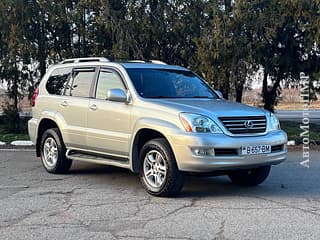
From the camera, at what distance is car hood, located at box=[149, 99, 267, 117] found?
6.76 metres

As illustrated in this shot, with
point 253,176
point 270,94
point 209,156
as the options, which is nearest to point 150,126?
point 209,156

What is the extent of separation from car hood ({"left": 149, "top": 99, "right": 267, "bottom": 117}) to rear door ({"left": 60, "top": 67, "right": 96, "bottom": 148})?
1.54 metres

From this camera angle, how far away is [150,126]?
698 cm

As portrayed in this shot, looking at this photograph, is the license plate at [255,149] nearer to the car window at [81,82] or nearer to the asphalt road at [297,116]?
the car window at [81,82]

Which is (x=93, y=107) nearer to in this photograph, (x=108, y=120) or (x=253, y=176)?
(x=108, y=120)

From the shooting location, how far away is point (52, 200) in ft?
22.0

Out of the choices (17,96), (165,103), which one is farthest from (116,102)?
(17,96)

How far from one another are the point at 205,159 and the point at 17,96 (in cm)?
1129

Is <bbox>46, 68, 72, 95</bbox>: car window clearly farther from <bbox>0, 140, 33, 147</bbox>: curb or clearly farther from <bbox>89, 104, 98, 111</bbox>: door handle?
<bbox>0, 140, 33, 147</bbox>: curb

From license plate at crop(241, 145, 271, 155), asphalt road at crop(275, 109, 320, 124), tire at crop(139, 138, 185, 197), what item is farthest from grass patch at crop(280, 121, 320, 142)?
tire at crop(139, 138, 185, 197)

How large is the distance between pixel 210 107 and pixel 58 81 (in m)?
3.40

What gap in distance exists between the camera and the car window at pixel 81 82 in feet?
27.4

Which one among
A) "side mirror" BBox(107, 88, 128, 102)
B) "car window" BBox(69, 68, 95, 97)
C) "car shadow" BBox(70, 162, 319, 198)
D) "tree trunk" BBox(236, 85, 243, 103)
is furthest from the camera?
"tree trunk" BBox(236, 85, 243, 103)

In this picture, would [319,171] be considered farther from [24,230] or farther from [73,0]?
[73,0]
